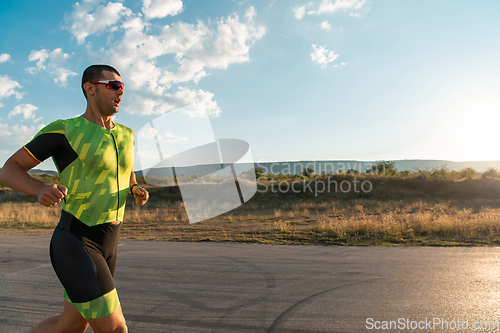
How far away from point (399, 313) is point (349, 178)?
3479cm

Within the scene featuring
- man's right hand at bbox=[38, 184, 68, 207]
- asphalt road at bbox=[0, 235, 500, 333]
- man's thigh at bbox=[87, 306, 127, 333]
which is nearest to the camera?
man's right hand at bbox=[38, 184, 68, 207]

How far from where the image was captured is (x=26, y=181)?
2.02 metres

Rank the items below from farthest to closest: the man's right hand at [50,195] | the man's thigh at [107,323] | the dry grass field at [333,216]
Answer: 1. the dry grass field at [333,216]
2. the man's thigh at [107,323]
3. the man's right hand at [50,195]

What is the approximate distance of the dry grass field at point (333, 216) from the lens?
11180 millimetres

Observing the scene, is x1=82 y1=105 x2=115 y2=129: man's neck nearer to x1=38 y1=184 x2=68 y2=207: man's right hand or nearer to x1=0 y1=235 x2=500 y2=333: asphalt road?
x1=38 y1=184 x2=68 y2=207: man's right hand

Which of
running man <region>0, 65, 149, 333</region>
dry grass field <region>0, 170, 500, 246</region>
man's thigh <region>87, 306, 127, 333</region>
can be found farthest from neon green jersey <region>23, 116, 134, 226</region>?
dry grass field <region>0, 170, 500, 246</region>

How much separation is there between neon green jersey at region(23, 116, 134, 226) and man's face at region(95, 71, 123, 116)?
16 centimetres

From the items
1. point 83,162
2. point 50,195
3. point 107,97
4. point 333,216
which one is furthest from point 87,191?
point 333,216

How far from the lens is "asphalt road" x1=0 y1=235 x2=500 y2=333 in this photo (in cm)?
383

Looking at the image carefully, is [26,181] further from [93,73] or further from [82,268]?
[93,73]

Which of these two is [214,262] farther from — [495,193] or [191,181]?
[495,193]

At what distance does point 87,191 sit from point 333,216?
791 inches

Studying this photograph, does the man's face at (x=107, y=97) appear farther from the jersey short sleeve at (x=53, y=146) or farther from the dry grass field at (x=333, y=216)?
the dry grass field at (x=333, y=216)

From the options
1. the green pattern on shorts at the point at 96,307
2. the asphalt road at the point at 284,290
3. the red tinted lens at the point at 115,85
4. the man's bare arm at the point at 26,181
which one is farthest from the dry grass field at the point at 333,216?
the man's bare arm at the point at 26,181
